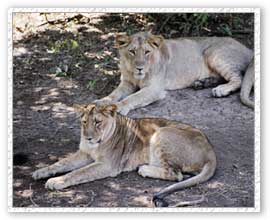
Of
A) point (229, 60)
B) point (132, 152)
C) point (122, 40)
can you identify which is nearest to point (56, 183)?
point (132, 152)

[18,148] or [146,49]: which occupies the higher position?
[146,49]

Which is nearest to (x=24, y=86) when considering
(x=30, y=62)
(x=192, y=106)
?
(x=30, y=62)

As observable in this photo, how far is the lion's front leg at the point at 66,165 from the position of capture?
4.91 m

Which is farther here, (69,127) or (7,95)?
(69,127)

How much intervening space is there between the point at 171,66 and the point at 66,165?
1557 millimetres

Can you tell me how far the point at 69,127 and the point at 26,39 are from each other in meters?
0.65

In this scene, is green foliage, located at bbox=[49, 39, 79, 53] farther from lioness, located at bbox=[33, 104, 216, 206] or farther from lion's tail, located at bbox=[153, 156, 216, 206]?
lion's tail, located at bbox=[153, 156, 216, 206]

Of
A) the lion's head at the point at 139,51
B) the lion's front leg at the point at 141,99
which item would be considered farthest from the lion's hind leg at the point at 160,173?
the lion's head at the point at 139,51

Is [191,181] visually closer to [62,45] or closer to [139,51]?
[139,51]

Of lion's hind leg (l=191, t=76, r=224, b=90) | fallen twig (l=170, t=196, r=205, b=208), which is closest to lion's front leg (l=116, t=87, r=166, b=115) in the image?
lion's hind leg (l=191, t=76, r=224, b=90)

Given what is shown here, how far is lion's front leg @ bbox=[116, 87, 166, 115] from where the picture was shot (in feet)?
19.3

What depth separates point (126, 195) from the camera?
472 cm

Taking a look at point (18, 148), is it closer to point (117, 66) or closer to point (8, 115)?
point (8, 115)

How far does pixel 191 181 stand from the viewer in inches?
187
